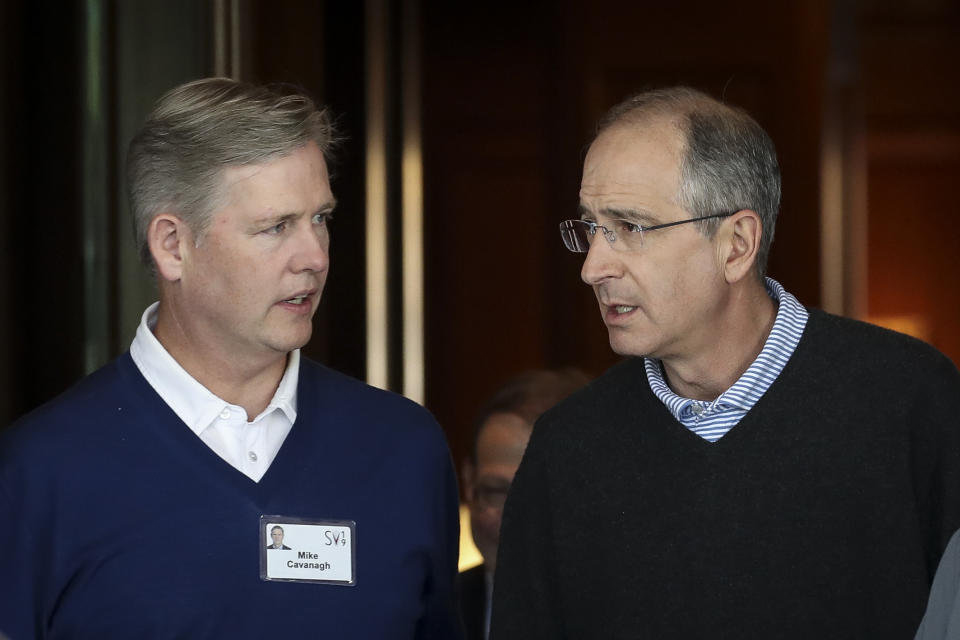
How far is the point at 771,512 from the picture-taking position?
2.00m

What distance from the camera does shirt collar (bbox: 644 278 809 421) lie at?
2.06 m

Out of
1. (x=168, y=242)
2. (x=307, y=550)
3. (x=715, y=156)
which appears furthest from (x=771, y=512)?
(x=168, y=242)

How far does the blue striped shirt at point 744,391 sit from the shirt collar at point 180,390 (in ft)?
2.02

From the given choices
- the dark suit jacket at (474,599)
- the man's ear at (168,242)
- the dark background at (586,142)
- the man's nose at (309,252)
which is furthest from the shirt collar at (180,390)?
the dark background at (586,142)

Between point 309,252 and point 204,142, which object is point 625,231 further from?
point 204,142

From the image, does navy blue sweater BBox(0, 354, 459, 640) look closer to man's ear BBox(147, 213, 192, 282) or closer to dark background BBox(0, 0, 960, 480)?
man's ear BBox(147, 213, 192, 282)

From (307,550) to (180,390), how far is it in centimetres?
31

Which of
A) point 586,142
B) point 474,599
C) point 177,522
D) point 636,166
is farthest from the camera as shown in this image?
point 586,142

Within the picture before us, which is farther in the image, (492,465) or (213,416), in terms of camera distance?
(492,465)

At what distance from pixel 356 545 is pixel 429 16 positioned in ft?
9.05

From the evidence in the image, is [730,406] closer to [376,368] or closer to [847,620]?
[847,620]

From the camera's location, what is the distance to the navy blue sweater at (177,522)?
1.93 meters

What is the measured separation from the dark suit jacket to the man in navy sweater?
33.0 inches

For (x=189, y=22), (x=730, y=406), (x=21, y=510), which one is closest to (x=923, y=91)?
(x=189, y=22)
